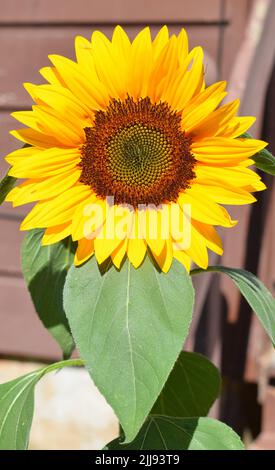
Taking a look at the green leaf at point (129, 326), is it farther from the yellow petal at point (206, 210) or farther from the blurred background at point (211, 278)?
the blurred background at point (211, 278)

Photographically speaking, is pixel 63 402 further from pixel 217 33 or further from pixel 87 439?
pixel 217 33

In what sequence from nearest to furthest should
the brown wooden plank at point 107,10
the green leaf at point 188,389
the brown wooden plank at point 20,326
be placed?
the green leaf at point 188,389 → the brown wooden plank at point 107,10 → the brown wooden plank at point 20,326

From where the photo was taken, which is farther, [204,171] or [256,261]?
[256,261]

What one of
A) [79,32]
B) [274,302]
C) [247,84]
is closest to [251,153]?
[274,302]

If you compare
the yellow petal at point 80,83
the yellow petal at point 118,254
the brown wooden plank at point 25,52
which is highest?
the brown wooden plank at point 25,52

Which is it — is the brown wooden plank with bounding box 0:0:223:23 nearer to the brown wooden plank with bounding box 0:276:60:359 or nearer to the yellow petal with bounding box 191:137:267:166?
the brown wooden plank with bounding box 0:276:60:359

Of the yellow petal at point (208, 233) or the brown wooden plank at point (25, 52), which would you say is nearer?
the yellow petal at point (208, 233)

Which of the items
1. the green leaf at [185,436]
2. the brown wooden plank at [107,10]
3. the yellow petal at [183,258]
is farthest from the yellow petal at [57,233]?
the brown wooden plank at [107,10]
